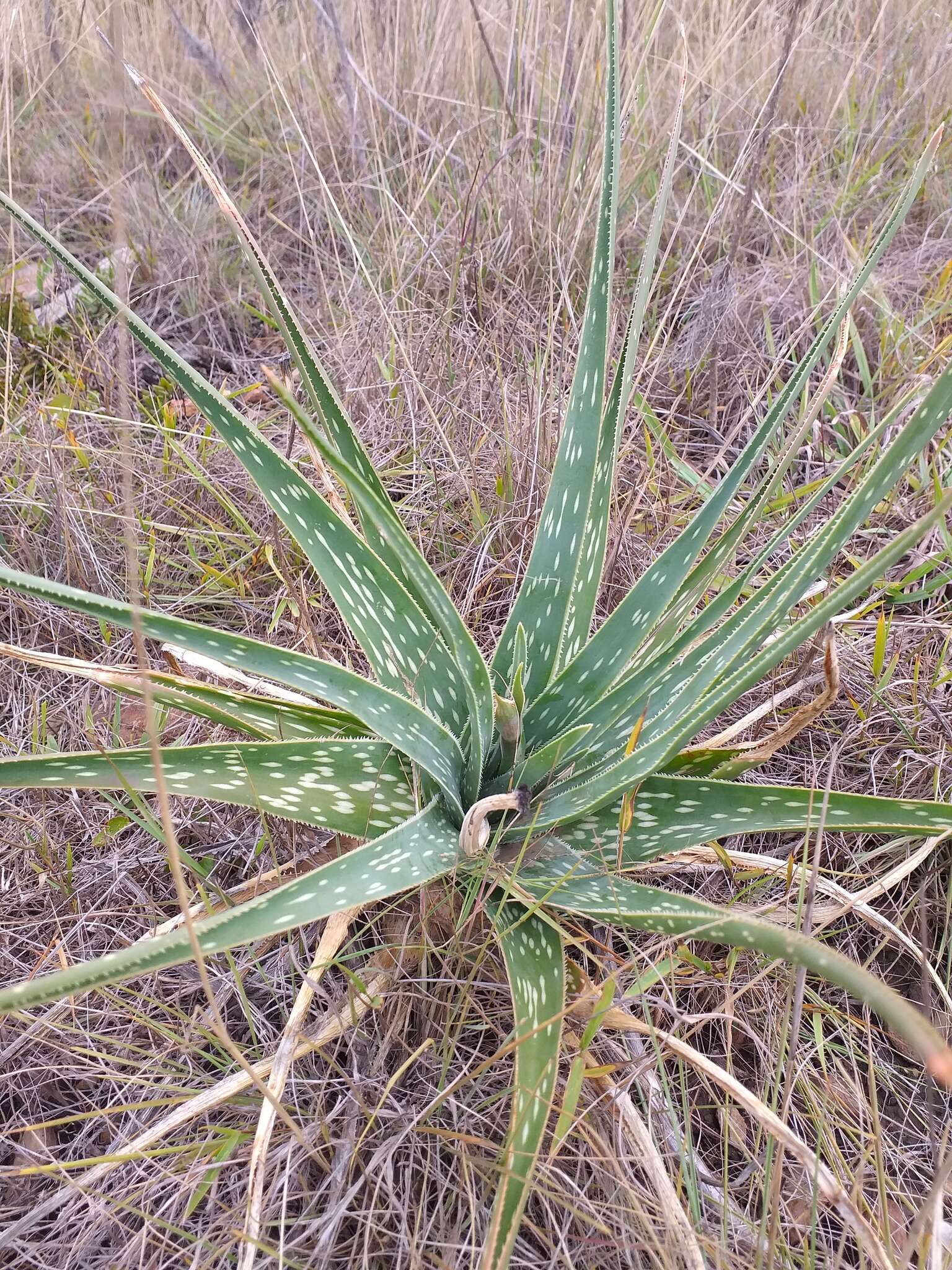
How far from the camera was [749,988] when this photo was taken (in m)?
0.93

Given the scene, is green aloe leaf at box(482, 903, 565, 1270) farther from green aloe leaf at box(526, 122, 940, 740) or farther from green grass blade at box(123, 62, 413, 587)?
green grass blade at box(123, 62, 413, 587)

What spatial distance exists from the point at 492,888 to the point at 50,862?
614mm

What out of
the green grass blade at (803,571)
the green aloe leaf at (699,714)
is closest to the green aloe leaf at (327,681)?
the green aloe leaf at (699,714)

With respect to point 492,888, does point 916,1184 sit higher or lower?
lower

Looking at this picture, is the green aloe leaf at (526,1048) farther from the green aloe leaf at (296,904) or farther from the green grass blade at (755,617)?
Result: the green grass blade at (755,617)

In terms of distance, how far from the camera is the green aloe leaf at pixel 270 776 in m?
0.75

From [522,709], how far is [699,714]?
0.81 feet

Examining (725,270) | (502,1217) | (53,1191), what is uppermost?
(725,270)

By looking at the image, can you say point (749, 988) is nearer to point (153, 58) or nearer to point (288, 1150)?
point (288, 1150)

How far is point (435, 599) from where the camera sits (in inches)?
29.0

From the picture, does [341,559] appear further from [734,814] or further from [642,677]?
[734,814]

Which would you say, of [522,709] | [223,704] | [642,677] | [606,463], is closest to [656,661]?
[642,677]

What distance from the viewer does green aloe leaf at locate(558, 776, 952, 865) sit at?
80 centimetres

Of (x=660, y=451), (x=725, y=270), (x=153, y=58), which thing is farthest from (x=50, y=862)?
(x=153, y=58)
